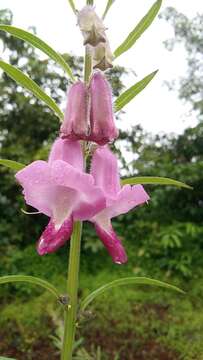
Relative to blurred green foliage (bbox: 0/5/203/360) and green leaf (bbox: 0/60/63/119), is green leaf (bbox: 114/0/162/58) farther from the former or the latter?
blurred green foliage (bbox: 0/5/203/360)

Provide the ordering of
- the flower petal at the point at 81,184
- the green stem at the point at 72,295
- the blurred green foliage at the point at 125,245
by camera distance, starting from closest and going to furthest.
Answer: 1. the flower petal at the point at 81,184
2. the green stem at the point at 72,295
3. the blurred green foliage at the point at 125,245

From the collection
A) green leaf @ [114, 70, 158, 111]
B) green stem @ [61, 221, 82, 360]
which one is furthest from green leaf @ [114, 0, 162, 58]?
green stem @ [61, 221, 82, 360]

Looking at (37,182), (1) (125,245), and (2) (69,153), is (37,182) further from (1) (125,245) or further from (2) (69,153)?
(1) (125,245)

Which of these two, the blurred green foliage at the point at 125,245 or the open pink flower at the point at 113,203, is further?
the blurred green foliage at the point at 125,245

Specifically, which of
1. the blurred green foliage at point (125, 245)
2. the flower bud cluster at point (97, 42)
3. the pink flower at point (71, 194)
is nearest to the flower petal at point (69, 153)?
the pink flower at point (71, 194)

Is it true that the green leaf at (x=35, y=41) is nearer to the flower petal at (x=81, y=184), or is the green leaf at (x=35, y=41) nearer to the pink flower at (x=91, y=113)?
the pink flower at (x=91, y=113)

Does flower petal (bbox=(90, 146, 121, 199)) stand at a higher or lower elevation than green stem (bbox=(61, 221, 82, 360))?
higher

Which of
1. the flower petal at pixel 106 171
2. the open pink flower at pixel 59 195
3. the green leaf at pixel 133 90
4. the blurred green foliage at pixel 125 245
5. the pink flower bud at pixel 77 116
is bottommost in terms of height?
the open pink flower at pixel 59 195
